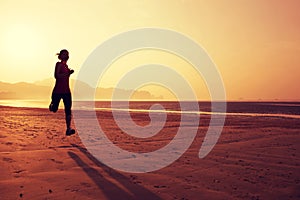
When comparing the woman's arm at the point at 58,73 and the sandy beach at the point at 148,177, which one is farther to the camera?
the woman's arm at the point at 58,73

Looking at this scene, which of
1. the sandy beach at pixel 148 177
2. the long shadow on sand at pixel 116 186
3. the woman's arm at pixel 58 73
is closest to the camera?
the long shadow on sand at pixel 116 186

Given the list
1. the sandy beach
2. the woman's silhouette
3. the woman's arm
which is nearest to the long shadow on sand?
the sandy beach

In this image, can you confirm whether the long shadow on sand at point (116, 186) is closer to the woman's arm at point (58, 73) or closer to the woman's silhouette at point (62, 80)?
the woman's silhouette at point (62, 80)

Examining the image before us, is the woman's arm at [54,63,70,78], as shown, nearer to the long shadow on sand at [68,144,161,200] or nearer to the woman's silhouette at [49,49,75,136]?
the woman's silhouette at [49,49,75,136]

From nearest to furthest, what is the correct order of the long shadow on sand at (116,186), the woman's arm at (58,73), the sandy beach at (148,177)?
the long shadow on sand at (116,186), the sandy beach at (148,177), the woman's arm at (58,73)

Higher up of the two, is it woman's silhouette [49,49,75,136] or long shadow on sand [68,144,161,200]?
woman's silhouette [49,49,75,136]

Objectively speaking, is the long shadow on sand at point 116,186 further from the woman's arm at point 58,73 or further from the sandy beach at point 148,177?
the woman's arm at point 58,73

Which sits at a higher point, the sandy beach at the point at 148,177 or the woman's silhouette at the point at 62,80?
the woman's silhouette at the point at 62,80

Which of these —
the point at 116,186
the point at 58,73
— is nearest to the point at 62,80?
the point at 58,73

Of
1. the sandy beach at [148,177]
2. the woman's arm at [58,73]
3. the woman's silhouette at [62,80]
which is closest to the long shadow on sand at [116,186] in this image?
the sandy beach at [148,177]

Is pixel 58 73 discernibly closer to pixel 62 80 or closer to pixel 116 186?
pixel 62 80

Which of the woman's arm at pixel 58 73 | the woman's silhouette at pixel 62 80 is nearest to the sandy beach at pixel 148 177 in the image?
the woman's silhouette at pixel 62 80

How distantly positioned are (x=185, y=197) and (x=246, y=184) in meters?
1.68

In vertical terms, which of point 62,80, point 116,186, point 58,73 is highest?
point 58,73
